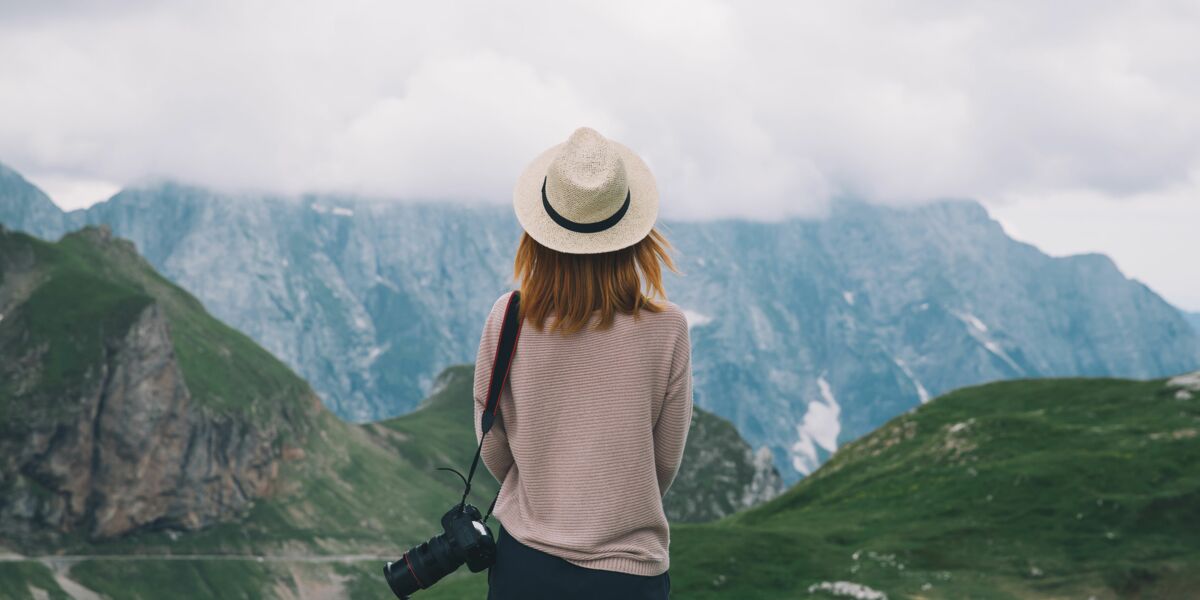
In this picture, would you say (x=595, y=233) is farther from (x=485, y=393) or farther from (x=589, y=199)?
(x=485, y=393)

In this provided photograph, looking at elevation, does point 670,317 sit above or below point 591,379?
above

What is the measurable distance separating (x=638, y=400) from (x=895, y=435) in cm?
10619

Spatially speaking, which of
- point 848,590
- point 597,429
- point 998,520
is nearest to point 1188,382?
point 998,520

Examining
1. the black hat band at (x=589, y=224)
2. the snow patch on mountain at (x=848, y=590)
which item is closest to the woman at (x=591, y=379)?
the black hat band at (x=589, y=224)

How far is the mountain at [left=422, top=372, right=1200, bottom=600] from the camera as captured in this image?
55656mm

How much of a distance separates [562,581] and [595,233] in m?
3.11

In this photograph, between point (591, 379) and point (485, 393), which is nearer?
point (591, 379)

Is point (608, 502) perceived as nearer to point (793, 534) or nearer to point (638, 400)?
point (638, 400)

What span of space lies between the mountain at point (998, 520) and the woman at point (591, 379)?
46266mm

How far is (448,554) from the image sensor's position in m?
10.3

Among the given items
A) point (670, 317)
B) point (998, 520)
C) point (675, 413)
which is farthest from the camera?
point (998, 520)

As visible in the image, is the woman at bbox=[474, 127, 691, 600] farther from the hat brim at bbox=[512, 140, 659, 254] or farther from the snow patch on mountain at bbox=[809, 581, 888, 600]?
the snow patch on mountain at bbox=[809, 581, 888, 600]

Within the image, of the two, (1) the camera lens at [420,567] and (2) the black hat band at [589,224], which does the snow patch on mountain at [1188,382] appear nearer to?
(2) the black hat band at [589,224]

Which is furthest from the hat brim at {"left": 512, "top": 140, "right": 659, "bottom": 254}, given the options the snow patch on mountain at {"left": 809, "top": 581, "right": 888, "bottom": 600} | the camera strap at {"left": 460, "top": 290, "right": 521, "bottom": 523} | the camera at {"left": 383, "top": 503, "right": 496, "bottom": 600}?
the snow patch on mountain at {"left": 809, "top": 581, "right": 888, "bottom": 600}
